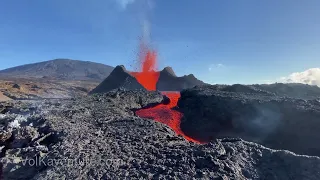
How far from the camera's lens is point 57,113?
1252 centimetres

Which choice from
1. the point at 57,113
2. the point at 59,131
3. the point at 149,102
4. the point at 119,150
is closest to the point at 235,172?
the point at 119,150

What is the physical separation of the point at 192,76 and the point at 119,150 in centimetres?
4938

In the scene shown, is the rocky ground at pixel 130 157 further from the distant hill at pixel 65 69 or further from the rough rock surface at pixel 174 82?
the distant hill at pixel 65 69

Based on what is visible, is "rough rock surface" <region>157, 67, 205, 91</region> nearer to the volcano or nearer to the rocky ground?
the volcano

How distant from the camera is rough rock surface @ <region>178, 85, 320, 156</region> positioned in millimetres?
13391

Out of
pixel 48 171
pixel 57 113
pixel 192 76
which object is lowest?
pixel 48 171

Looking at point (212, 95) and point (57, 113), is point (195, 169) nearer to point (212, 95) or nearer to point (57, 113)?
point (57, 113)

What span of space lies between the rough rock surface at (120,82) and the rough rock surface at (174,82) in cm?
700

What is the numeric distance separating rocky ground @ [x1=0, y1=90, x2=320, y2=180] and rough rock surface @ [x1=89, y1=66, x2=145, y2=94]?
35.1 meters

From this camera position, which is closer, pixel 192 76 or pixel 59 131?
pixel 59 131

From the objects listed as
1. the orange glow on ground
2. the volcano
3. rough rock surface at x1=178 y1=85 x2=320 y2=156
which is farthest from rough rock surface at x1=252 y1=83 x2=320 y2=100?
the volcano

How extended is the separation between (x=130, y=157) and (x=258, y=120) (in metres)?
9.72

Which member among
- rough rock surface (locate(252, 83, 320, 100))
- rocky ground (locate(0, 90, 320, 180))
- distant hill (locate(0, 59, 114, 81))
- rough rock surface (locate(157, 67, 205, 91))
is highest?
distant hill (locate(0, 59, 114, 81))

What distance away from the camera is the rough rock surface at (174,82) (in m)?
53.3
